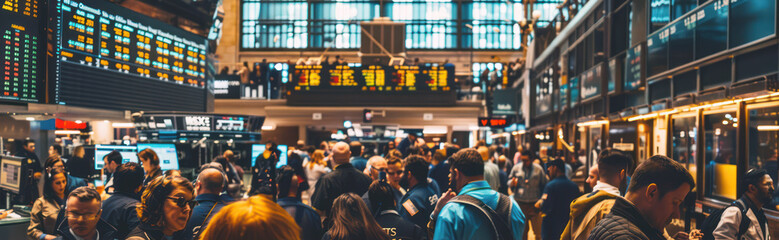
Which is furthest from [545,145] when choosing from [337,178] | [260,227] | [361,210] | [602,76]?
[260,227]

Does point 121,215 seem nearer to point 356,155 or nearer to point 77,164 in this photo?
point 356,155

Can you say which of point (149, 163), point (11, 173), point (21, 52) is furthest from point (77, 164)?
point (21, 52)

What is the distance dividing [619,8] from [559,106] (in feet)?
22.4

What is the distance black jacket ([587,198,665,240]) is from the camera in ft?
9.19

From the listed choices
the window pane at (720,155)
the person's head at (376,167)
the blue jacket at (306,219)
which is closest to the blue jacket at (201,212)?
the blue jacket at (306,219)

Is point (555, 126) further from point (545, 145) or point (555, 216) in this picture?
point (555, 216)

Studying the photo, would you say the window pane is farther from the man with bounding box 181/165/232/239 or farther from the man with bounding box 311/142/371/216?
the man with bounding box 181/165/232/239

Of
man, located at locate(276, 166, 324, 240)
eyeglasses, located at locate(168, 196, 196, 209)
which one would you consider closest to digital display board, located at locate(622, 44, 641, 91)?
man, located at locate(276, 166, 324, 240)

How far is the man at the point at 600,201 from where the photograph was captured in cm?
445

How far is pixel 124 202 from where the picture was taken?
5066mm

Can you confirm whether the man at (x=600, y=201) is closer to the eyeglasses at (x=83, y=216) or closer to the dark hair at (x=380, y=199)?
the dark hair at (x=380, y=199)

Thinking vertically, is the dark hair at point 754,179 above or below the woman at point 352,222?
above

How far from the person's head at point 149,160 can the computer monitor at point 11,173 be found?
1166 mm

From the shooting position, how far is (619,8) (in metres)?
15.2
